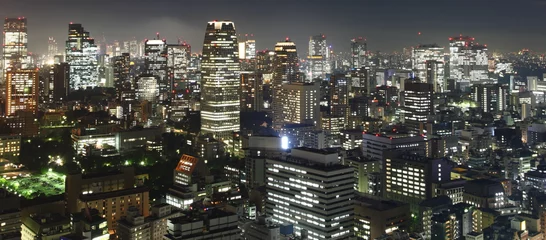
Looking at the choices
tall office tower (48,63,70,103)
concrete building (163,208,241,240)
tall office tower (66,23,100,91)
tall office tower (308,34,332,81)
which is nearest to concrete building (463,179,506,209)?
concrete building (163,208,241,240)

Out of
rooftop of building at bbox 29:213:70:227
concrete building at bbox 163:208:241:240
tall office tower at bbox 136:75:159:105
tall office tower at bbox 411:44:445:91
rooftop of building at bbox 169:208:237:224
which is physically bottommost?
rooftop of building at bbox 29:213:70:227

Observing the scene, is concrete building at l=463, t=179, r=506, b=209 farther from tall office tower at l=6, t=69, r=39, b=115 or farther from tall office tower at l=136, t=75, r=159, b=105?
tall office tower at l=136, t=75, r=159, b=105

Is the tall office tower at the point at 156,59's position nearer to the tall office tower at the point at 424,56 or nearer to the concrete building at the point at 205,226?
the tall office tower at the point at 424,56

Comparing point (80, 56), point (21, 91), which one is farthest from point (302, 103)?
point (80, 56)

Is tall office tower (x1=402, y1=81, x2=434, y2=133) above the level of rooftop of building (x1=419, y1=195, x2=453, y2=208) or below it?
above

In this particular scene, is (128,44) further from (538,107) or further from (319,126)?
(538,107)

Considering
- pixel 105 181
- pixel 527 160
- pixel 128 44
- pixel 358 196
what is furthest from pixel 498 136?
pixel 128 44
